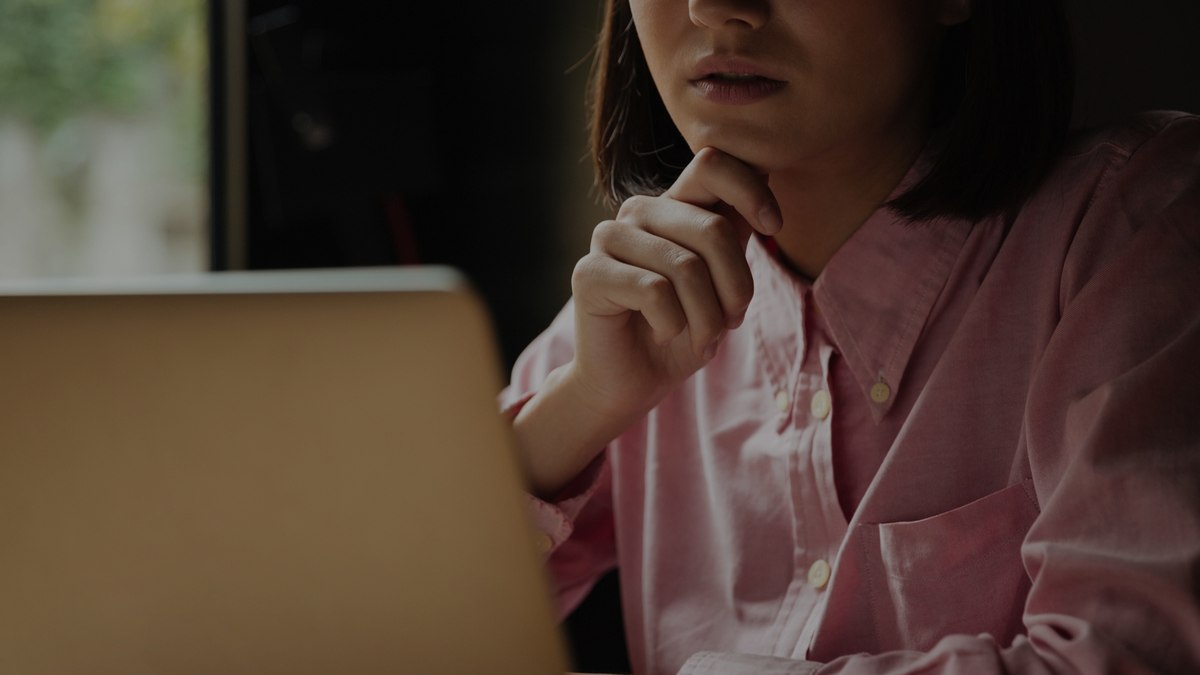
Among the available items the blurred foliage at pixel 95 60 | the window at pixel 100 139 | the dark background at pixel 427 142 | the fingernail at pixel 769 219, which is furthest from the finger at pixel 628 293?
the blurred foliage at pixel 95 60

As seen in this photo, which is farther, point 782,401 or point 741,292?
point 782,401

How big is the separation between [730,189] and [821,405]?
22 centimetres

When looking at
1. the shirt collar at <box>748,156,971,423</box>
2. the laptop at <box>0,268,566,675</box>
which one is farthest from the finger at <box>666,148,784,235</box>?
the laptop at <box>0,268,566,675</box>

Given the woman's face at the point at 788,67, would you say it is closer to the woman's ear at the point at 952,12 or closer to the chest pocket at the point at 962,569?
the woman's ear at the point at 952,12

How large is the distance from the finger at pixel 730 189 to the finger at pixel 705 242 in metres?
0.03

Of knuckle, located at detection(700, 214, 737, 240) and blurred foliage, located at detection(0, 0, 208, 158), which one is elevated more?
blurred foliage, located at detection(0, 0, 208, 158)

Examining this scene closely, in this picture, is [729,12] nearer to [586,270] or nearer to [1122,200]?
[586,270]

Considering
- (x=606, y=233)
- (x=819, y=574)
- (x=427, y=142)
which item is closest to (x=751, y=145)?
(x=606, y=233)

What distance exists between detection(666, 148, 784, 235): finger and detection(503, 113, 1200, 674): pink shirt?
4.3 inches

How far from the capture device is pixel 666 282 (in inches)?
39.2

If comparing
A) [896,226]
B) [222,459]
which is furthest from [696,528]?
[222,459]

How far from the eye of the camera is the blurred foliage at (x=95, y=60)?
291cm

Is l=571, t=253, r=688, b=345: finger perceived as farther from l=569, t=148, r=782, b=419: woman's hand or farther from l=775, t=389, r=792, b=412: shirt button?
l=775, t=389, r=792, b=412: shirt button

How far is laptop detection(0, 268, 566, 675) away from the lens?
577 millimetres
